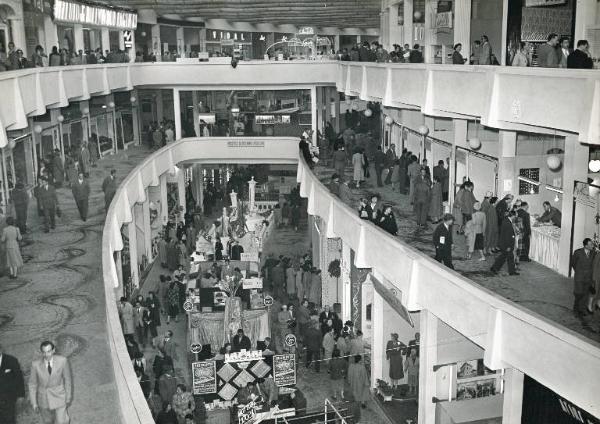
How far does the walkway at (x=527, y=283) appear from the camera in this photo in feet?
45.3

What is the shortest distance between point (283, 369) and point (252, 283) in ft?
18.4

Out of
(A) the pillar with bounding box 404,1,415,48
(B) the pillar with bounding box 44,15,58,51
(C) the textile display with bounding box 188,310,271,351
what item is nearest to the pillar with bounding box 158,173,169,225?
(B) the pillar with bounding box 44,15,58,51

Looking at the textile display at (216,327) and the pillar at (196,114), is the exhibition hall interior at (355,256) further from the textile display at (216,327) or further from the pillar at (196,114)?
the pillar at (196,114)

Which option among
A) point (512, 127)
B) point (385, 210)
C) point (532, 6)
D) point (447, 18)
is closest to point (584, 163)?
point (512, 127)

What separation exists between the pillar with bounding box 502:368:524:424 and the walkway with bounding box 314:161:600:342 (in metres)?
1.19

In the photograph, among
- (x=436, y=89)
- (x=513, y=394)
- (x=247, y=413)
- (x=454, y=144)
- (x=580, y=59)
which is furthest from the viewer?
(x=454, y=144)

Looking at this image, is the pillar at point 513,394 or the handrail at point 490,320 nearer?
the handrail at point 490,320

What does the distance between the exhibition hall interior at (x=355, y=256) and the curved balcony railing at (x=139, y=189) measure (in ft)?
0.29

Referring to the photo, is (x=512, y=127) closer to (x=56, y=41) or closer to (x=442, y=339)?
(x=442, y=339)

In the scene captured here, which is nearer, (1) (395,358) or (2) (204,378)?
(2) (204,378)

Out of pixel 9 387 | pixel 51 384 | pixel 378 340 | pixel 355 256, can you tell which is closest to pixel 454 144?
pixel 355 256

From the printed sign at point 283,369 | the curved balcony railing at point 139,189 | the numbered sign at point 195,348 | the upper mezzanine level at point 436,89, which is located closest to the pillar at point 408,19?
the upper mezzanine level at point 436,89

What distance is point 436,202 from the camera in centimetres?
2166

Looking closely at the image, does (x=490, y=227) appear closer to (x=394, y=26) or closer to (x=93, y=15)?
(x=394, y=26)
